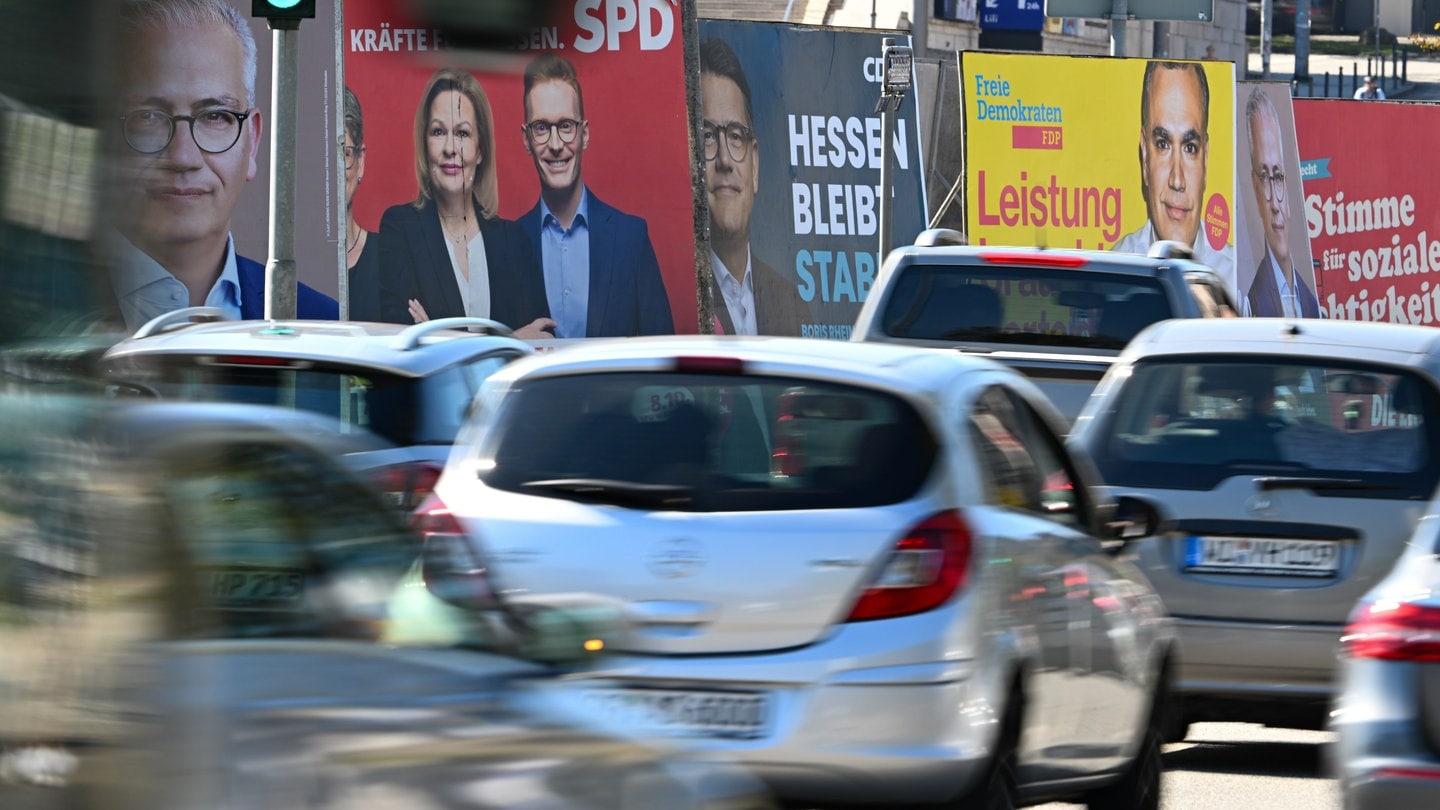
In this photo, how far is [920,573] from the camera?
5.59 m

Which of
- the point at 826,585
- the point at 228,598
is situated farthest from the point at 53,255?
the point at 826,585

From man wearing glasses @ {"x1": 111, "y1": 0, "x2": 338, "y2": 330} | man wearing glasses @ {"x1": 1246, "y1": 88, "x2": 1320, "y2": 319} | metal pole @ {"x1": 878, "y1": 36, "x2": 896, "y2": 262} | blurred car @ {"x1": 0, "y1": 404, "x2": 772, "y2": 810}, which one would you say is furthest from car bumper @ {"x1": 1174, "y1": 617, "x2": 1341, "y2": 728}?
man wearing glasses @ {"x1": 1246, "y1": 88, "x2": 1320, "y2": 319}

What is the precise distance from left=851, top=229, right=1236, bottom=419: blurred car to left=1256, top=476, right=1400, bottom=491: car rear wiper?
12.0ft

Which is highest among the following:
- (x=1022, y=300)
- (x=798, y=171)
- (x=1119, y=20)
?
(x=1119, y=20)

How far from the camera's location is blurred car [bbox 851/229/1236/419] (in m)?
11.8

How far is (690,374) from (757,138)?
17.3 m

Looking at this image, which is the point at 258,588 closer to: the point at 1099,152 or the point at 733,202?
the point at 733,202

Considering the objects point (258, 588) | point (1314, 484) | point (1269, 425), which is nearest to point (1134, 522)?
point (1314, 484)

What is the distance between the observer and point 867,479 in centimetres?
574

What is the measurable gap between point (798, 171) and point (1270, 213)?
909 centimetres

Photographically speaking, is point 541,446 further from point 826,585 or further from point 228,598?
point 228,598

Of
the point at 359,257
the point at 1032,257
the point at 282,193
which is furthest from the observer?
the point at 359,257

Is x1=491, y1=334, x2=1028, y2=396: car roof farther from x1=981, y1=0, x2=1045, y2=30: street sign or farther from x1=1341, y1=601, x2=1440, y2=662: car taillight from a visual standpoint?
x1=981, y1=0, x2=1045, y2=30: street sign

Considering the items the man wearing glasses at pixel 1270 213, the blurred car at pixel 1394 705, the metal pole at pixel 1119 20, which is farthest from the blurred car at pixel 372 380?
the metal pole at pixel 1119 20
